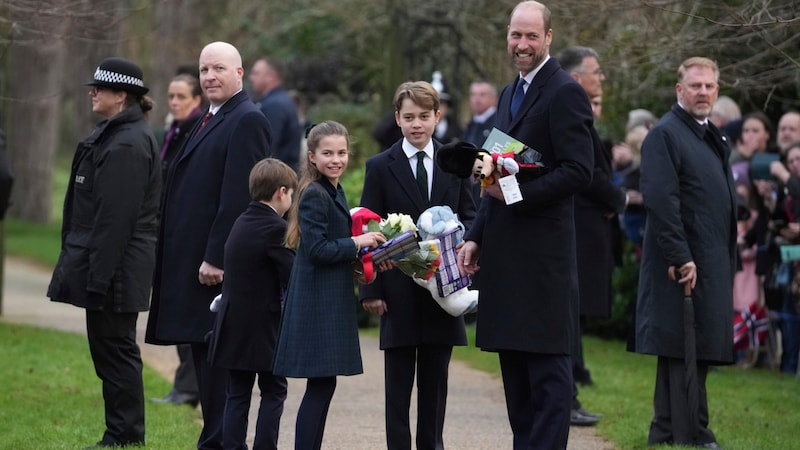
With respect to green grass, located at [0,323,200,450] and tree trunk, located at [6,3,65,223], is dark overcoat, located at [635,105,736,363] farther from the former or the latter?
tree trunk, located at [6,3,65,223]

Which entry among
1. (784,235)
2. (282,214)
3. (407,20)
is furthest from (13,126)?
(282,214)

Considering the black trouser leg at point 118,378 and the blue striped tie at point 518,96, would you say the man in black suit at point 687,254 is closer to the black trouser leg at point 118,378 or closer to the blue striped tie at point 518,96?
the blue striped tie at point 518,96

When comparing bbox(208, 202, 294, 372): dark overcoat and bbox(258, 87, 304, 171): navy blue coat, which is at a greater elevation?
bbox(258, 87, 304, 171): navy blue coat

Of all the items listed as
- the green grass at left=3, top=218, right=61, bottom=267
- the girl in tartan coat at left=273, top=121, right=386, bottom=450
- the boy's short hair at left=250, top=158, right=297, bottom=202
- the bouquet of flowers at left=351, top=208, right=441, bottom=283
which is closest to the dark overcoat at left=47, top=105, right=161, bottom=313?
the boy's short hair at left=250, top=158, right=297, bottom=202

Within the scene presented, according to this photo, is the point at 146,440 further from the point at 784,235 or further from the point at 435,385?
the point at 784,235

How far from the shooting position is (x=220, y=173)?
23.1ft

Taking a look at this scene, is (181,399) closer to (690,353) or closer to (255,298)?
Answer: (255,298)

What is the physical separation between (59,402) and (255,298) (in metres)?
3.14

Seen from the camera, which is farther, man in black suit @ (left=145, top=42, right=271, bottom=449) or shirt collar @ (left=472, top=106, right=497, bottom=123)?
shirt collar @ (left=472, top=106, right=497, bottom=123)

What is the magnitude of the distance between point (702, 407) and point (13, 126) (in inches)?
821

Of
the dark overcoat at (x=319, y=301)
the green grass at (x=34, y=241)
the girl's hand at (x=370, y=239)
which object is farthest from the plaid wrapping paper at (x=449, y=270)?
the green grass at (x=34, y=241)

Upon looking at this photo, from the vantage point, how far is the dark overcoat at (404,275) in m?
6.77

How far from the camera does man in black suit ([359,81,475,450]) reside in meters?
6.76

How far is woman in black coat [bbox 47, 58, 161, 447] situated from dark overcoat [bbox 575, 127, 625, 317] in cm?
294
